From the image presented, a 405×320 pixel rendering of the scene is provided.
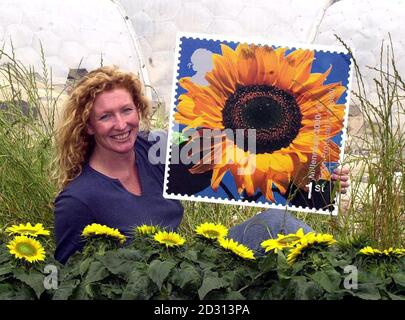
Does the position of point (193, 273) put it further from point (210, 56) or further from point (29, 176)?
point (29, 176)

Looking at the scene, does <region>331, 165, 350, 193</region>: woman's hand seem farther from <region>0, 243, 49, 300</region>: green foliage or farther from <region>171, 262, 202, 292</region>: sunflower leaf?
<region>0, 243, 49, 300</region>: green foliage

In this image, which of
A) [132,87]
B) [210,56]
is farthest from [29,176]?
[210,56]

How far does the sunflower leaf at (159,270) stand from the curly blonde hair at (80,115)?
67 centimetres

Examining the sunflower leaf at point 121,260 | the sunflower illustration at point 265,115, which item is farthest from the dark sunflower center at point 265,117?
the sunflower leaf at point 121,260

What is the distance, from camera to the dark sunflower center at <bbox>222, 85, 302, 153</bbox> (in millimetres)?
2041

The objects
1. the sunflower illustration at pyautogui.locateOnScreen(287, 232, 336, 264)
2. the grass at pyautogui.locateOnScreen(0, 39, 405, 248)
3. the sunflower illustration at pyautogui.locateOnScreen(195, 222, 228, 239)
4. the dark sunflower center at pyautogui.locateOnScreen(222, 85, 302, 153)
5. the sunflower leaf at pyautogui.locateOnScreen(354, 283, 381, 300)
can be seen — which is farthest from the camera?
the dark sunflower center at pyautogui.locateOnScreen(222, 85, 302, 153)

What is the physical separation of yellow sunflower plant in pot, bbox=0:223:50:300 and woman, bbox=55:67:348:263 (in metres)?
0.32

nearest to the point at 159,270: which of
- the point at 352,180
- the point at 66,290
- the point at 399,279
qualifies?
the point at 66,290

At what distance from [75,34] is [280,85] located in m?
6.35

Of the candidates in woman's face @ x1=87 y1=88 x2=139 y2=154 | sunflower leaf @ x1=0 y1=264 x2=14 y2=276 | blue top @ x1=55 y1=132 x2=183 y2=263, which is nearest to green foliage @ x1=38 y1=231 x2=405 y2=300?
sunflower leaf @ x1=0 y1=264 x2=14 y2=276

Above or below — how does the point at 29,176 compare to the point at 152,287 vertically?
above

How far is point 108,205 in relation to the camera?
215 centimetres

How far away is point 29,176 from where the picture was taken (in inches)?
101

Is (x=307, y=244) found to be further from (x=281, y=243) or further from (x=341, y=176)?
(x=341, y=176)
